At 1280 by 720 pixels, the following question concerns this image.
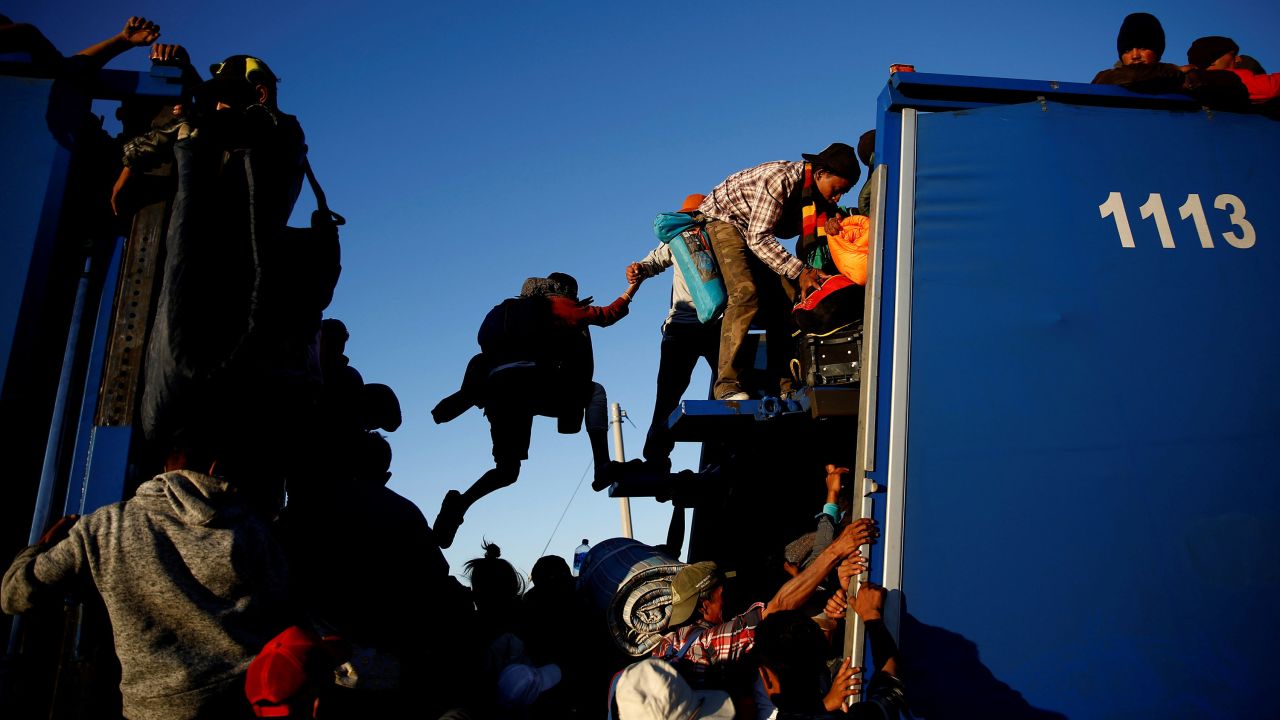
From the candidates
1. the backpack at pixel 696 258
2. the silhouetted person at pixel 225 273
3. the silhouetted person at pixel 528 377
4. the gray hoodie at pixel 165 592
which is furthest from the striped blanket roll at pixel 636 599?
the gray hoodie at pixel 165 592

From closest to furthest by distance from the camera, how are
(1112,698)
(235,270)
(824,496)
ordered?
(235,270), (1112,698), (824,496)

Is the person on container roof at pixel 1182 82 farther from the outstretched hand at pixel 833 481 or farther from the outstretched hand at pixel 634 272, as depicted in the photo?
the outstretched hand at pixel 634 272

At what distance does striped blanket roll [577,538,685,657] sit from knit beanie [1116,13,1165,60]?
4.02m

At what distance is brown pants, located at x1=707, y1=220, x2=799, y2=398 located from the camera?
6.24 meters

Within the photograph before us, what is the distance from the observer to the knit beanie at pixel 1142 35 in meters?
5.45

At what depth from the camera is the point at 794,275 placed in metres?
6.21

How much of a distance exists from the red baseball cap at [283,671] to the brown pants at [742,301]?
11.2 feet

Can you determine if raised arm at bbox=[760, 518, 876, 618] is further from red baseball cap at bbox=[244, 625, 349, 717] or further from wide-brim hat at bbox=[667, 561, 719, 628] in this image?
red baseball cap at bbox=[244, 625, 349, 717]

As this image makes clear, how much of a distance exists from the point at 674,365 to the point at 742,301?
1094mm

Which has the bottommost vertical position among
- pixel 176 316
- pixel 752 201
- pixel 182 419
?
pixel 182 419

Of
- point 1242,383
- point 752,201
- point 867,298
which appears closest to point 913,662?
point 867,298

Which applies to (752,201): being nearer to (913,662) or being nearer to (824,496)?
(824,496)

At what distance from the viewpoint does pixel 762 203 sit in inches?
252

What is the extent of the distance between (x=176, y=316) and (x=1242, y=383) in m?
4.95
